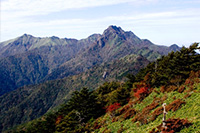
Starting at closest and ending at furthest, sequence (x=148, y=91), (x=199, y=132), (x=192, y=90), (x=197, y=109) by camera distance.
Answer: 1. (x=199, y=132)
2. (x=197, y=109)
3. (x=192, y=90)
4. (x=148, y=91)

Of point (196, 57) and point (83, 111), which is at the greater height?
point (196, 57)

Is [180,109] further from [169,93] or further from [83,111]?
[83,111]

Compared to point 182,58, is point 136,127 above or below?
below

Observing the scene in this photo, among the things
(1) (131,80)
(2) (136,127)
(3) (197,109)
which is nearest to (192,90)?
(3) (197,109)

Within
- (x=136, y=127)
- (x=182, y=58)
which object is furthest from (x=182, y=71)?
(x=136, y=127)

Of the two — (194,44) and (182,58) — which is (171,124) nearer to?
(182,58)

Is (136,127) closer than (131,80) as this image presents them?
Yes

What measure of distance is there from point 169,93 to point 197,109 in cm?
1394

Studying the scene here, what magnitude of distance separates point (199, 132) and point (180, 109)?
30.4 ft

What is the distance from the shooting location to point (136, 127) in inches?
1188

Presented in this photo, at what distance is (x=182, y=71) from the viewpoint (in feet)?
143

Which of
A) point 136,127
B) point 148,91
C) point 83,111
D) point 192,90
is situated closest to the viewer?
point 136,127

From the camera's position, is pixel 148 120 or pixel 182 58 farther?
pixel 182 58

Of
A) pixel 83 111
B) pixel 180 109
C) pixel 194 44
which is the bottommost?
pixel 83 111
